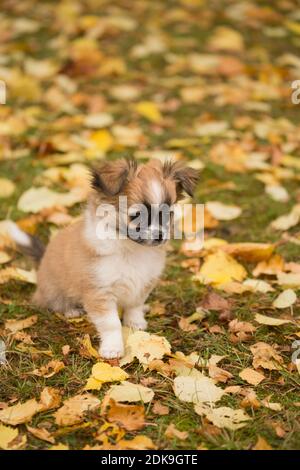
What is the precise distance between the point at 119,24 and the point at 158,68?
1.23 meters

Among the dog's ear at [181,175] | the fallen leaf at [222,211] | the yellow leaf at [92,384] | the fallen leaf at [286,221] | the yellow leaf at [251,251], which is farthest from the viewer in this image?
the fallen leaf at [222,211]

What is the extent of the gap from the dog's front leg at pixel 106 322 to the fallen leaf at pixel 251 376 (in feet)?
2.20

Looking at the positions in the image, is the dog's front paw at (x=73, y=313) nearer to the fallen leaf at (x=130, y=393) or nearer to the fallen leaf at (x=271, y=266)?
the fallen leaf at (x=130, y=393)

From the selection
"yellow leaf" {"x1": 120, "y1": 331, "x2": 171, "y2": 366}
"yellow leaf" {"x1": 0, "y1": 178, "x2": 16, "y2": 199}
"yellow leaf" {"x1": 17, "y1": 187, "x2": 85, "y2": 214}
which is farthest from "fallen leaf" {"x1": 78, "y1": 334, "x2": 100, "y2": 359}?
"yellow leaf" {"x1": 0, "y1": 178, "x2": 16, "y2": 199}

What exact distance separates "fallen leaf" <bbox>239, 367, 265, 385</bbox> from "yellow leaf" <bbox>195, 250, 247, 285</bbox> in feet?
3.37

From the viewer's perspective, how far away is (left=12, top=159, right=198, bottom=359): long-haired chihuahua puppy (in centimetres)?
353

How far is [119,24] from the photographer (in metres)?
9.04

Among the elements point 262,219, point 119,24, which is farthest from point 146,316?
point 119,24

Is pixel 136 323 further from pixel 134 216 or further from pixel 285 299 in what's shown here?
pixel 285 299

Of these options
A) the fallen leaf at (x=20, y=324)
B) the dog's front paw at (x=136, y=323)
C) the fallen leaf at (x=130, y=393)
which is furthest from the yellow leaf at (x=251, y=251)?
the fallen leaf at (x=130, y=393)

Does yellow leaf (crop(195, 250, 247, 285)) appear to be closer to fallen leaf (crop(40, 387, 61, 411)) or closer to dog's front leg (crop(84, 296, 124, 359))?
dog's front leg (crop(84, 296, 124, 359))

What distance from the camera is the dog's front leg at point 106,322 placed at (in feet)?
11.8

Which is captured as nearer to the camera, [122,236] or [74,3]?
[122,236]

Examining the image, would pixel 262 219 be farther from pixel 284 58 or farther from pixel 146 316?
pixel 284 58
